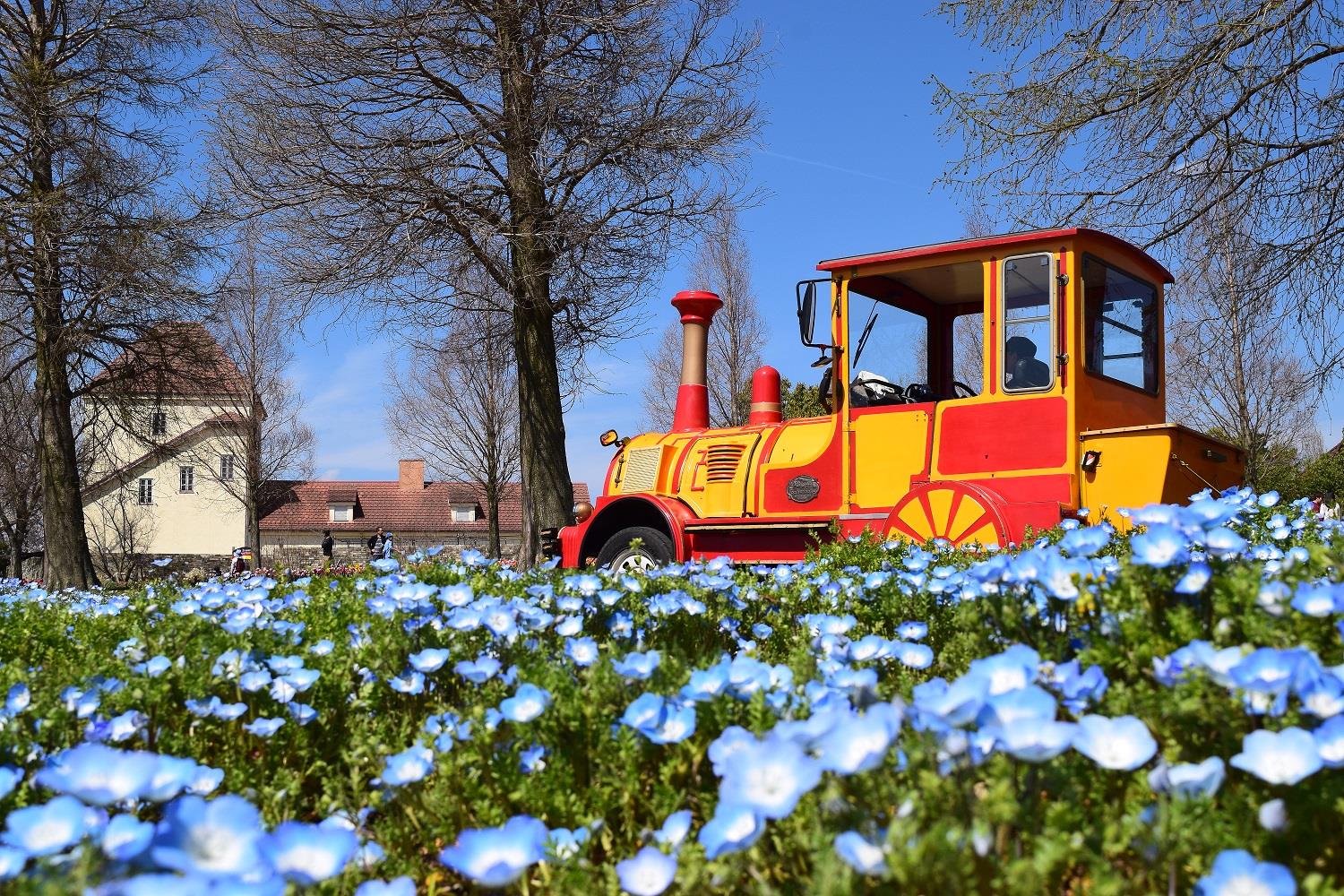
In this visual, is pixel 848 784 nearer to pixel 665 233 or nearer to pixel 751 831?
pixel 751 831

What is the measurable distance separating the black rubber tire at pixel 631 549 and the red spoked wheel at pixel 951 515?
2124mm

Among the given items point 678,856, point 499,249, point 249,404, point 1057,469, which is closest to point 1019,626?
point 678,856

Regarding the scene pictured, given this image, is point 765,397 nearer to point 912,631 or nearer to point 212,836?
point 912,631

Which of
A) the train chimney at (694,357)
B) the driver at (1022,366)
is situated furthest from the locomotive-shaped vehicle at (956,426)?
the train chimney at (694,357)

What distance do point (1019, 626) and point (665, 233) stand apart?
1216cm

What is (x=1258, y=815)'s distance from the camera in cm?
137

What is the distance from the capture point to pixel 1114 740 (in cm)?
140

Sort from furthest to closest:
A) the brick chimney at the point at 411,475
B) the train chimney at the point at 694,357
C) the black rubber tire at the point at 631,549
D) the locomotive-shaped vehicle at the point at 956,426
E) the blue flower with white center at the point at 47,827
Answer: the brick chimney at the point at 411,475 → the train chimney at the point at 694,357 → the black rubber tire at the point at 631,549 → the locomotive-shaped vehicle at the point at 956,426 → the blue flower with white center at the point at 47,827

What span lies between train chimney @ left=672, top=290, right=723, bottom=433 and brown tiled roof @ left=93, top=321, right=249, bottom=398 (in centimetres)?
1028

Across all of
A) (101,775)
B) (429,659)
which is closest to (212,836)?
(101,775)

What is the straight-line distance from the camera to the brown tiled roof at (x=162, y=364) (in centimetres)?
1586

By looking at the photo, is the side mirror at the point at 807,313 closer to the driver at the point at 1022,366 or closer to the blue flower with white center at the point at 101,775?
Result: the driver at the point at 1022,366

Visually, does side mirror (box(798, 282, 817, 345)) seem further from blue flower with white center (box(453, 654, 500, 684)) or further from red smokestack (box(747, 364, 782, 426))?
blue flower with white center (box(453, 654, 500, 684))

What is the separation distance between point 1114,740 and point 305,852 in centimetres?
111
